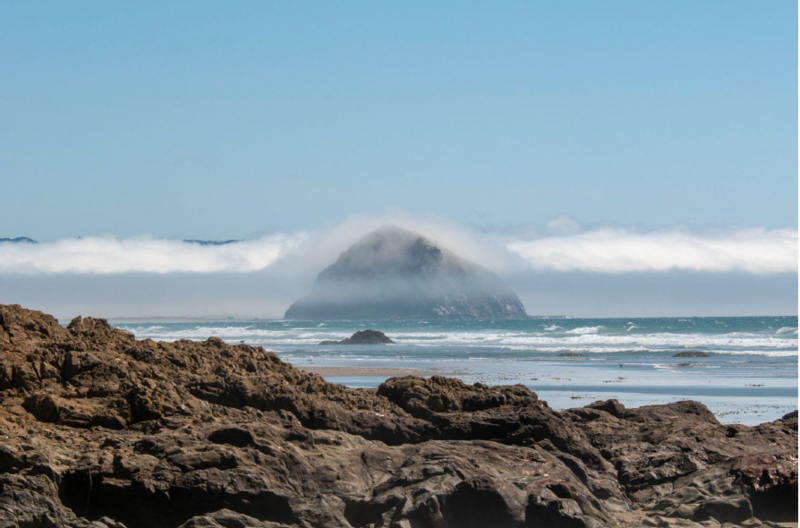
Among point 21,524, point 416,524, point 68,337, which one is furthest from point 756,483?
point 68,337

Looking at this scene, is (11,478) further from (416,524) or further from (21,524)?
(416,524)

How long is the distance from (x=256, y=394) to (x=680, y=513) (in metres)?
4.81

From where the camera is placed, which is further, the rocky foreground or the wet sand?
the wet sand

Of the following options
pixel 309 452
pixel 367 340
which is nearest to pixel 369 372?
pixel 309 452

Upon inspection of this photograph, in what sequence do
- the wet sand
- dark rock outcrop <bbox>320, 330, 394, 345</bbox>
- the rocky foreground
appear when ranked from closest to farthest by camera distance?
1. the rocky foreground
2. the wet sand
3. dark rock outcrop <bbox>320, 330, 394, 345</bbox>

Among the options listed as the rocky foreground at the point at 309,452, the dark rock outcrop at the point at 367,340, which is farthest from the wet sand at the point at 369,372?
the dark rock outcrop at the point at 367,340

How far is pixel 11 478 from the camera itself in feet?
22.2

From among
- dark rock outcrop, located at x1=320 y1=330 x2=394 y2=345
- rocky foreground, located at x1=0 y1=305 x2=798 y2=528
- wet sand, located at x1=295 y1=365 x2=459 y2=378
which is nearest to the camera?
rocky foreground, located at x1=0 y1=305 x2=798 y2=528

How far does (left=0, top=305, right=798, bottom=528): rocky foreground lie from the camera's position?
7148 mm

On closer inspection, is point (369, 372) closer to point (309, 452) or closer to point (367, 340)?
point (309, 452)

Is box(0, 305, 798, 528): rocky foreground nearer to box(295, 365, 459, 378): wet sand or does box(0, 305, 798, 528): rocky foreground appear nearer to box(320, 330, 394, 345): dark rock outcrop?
box(295, 365, 459, 378): wet sand

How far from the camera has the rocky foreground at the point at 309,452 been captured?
7.15 metres

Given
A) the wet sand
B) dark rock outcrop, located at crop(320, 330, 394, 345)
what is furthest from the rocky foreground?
dark rock outcrop, located at crop(320, 330, 394, 345)

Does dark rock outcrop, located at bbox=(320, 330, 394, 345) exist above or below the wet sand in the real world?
above
